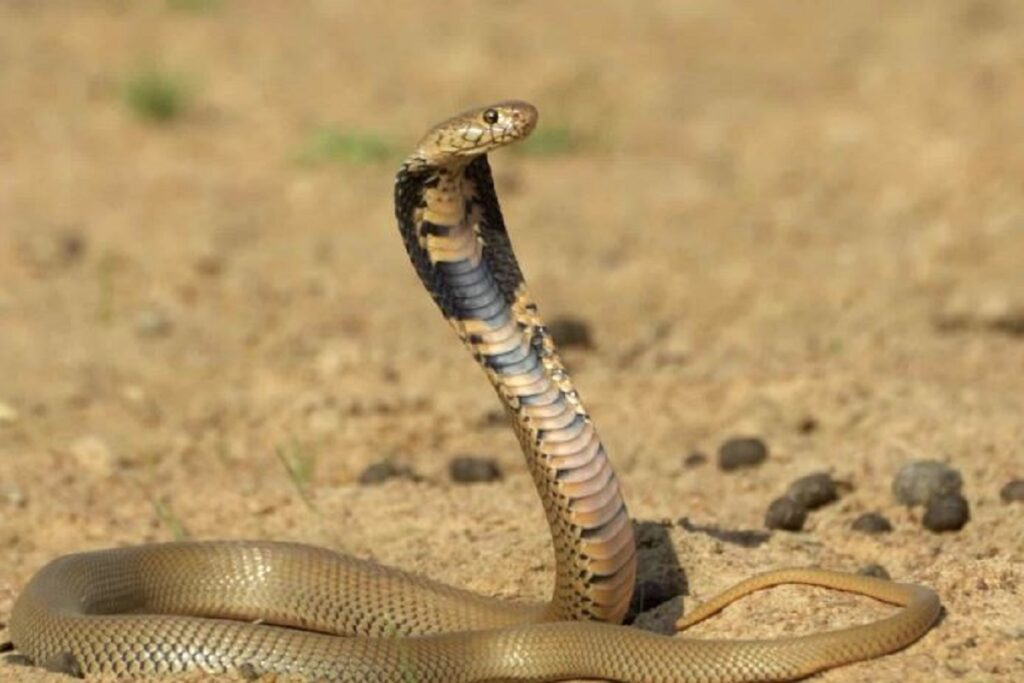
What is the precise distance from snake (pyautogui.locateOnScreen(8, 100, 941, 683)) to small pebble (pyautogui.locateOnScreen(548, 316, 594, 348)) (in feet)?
11.3

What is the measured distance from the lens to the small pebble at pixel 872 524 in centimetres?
647

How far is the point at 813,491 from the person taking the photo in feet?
22.0

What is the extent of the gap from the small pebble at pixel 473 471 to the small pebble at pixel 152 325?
7.95 ft

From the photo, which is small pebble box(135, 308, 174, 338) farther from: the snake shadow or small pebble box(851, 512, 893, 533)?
small pebble box(851, 512, 893, 533)

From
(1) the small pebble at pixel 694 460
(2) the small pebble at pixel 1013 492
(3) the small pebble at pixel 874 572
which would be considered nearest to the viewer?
(3) the small pebble at pixel 874 572

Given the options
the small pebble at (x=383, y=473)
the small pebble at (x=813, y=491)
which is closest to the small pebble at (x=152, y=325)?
the small pebble at (x=383, y=473)

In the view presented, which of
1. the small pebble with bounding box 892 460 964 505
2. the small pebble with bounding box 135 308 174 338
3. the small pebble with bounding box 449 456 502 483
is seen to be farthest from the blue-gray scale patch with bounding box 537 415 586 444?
the small pebble with bounding box 135 308 174 338

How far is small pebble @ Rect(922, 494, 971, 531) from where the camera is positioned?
20.9 feet

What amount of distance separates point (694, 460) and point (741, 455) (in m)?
0.24

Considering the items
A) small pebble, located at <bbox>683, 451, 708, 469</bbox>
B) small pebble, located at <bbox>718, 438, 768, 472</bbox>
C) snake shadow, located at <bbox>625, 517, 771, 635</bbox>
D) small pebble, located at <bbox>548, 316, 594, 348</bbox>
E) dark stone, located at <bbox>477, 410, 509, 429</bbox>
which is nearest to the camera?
snake shadow, located at <bbox>625, 517, 771, 635</bbox>

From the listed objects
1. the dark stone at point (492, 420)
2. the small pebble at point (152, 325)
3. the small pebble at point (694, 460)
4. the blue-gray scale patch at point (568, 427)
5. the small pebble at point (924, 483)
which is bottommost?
the dark stone at point (492, 420)

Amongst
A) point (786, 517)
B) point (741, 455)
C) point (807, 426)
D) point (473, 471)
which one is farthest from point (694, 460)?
point (786, 517)

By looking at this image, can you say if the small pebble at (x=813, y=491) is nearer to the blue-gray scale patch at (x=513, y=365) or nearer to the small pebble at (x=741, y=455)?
the small pebble at (x=741, y=455)

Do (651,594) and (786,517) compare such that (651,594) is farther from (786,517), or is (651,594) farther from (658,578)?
(786,517)
